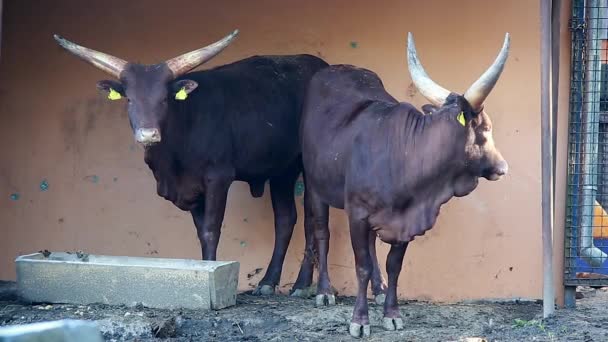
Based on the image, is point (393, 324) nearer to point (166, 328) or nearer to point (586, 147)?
point (166, 328)

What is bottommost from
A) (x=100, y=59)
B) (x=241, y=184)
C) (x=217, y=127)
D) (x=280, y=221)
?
(x=280, y=221)

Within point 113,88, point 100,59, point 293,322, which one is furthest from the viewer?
point 100,59

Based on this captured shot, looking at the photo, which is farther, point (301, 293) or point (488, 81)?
point (301, 293)

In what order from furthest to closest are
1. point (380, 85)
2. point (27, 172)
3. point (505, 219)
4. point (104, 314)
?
point (27, 172) < point (505, 219) < point (380, 85) < point (104, 314)

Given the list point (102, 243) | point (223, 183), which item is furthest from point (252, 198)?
point (102, 243)

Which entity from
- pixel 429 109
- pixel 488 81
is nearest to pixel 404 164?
pixel 429 109

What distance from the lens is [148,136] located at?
658cm

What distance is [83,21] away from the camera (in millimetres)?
8188

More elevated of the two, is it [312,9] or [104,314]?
[312,9]

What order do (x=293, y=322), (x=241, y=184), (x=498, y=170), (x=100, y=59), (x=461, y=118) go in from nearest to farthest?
(x=461, y=118) < (x=498, y=170) < (x=293, y=322) < (x=100, y=59) < (x=241, y=184)

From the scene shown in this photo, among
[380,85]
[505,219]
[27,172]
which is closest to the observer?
[380,85]

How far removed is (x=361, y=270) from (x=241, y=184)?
217 centimetres

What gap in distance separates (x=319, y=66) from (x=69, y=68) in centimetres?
228

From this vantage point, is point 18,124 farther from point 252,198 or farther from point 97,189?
point 252,198
